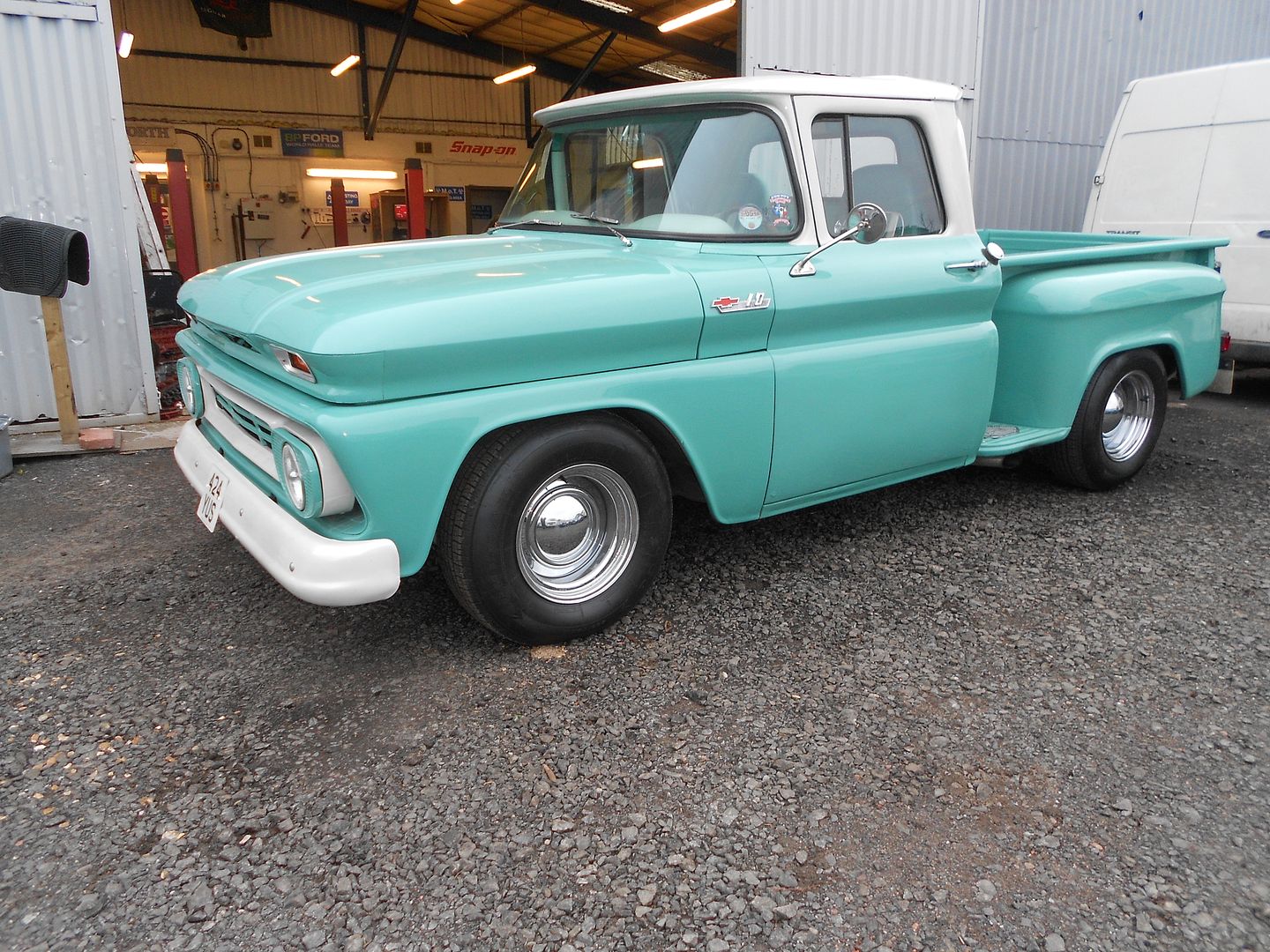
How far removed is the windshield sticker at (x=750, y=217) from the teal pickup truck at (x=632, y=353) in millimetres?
11

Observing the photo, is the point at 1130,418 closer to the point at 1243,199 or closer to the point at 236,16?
the point at 1243,199

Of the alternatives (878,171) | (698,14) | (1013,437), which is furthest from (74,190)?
(698,14)

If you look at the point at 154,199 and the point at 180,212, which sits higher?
the point at 154,199

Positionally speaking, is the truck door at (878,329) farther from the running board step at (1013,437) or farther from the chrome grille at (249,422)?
the chrome grille at (249,422)

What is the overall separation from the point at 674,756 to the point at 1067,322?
2.80 m

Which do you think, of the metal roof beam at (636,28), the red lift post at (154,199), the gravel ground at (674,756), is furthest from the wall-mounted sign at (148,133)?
the gravel ground at (674,756)

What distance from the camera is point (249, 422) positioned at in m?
3.03

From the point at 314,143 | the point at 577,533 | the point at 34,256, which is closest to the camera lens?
the point at 577,533

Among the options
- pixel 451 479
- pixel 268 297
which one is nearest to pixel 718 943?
pixel 451 479

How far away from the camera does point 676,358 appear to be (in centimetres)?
299

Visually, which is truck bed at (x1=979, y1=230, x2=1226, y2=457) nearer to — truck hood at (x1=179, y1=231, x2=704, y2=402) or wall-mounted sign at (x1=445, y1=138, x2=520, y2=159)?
truck hood at (x1=179, y1=231, x2=704, y2=402)

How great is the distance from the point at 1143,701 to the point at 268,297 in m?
2.85

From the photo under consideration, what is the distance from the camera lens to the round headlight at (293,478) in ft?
8.45

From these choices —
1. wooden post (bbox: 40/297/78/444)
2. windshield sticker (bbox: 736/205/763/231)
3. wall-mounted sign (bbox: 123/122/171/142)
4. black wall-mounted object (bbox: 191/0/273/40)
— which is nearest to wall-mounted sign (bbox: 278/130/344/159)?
black wall-mounted object (bbox: 191/0/273/40)
